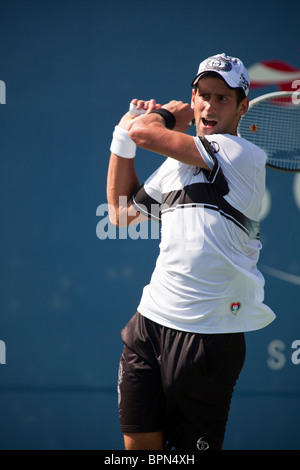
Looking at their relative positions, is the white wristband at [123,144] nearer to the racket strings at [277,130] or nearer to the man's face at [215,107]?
the man's face at [215,107]

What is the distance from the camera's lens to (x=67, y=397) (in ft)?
11.4

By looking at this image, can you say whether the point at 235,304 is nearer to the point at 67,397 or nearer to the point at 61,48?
the point at 67,397

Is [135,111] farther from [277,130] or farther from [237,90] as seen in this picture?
[277,130]

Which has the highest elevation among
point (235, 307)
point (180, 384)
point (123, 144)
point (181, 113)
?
point (181, 113)

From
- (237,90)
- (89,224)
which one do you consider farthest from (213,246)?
(89,224)

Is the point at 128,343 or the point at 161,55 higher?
the point at 161,55

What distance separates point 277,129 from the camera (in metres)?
2.92

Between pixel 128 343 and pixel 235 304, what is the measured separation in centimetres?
41

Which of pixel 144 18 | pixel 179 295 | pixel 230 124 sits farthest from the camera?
pixel 144 18

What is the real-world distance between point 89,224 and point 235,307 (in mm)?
1687

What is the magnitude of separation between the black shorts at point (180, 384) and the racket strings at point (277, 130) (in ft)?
3.73

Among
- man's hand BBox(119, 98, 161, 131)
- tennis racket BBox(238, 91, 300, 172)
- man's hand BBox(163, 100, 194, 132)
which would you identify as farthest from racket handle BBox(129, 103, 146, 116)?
tennis racket BBox(238, 91, 300, 172)

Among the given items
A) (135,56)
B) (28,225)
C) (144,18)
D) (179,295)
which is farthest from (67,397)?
(144,18)

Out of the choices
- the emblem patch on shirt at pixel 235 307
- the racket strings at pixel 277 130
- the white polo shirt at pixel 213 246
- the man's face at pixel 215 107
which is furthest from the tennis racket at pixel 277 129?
the emblem patch on shirt at pixel 235 307
